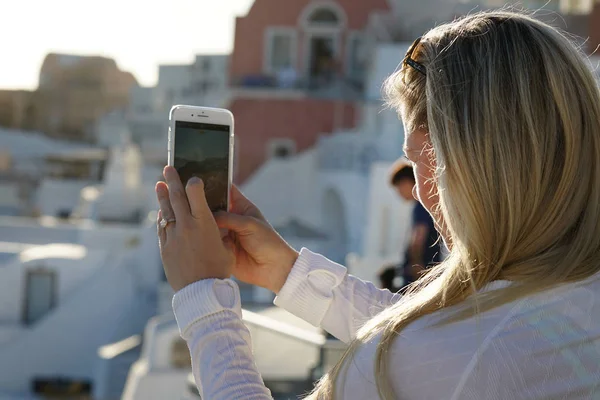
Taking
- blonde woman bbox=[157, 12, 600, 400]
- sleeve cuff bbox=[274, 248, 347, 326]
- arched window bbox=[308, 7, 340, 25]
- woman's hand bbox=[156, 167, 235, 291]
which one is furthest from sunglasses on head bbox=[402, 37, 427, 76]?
arched window bbox=[308, 7, 340, 25]

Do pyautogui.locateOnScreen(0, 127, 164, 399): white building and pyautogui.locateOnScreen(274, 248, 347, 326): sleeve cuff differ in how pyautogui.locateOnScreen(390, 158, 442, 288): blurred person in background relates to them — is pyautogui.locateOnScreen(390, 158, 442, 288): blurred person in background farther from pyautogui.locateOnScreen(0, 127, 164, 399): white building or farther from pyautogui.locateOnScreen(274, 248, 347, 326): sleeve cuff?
pyautogui.locateOnScreen(0, 127, 164, 399): white building

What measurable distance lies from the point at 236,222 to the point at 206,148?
18 centimetres

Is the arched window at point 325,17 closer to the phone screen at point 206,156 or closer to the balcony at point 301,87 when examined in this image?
the balcony at point 301,87

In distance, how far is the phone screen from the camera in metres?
2.06

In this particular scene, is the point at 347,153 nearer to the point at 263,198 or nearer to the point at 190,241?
the point at 263,198

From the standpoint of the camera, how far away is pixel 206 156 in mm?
2096

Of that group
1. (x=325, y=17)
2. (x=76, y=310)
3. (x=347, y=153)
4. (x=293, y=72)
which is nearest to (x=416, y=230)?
(x=76, y=310)

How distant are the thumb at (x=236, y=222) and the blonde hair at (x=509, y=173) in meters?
0.70

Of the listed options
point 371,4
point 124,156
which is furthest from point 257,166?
point 371,4

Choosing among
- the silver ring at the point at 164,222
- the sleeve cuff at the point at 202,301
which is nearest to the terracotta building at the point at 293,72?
the silver ring at the point at 164,222

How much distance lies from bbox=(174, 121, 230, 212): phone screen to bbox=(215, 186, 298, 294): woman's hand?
0.06m

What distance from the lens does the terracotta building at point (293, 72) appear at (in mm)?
25594

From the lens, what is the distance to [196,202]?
1.78 metres

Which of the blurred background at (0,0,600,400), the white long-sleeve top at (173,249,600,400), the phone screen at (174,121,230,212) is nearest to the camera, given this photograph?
the white long-sleeve top at (173,249,600,400)
